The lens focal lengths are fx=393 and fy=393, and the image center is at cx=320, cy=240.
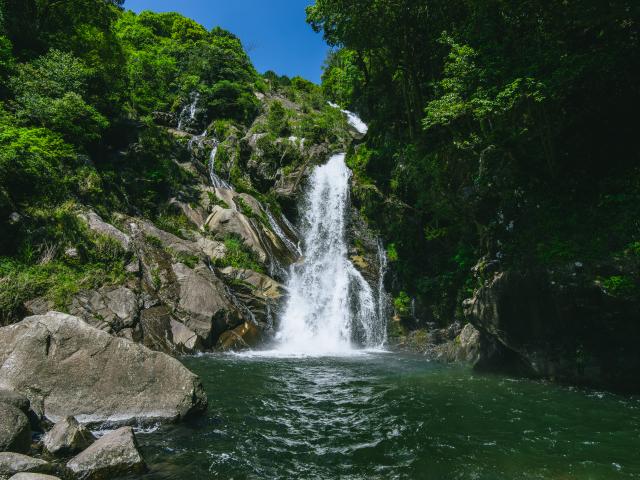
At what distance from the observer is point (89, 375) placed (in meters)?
7.20

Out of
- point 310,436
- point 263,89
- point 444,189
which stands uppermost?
point 263,89

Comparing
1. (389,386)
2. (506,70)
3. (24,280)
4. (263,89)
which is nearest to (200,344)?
(24,280)

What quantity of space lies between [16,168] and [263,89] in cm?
3611

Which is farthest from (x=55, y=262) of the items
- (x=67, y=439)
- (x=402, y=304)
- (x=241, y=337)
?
(x=402, y=304)

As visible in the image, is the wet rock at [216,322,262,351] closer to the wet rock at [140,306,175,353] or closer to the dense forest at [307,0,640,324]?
the wet rock at [140,306,175,353]

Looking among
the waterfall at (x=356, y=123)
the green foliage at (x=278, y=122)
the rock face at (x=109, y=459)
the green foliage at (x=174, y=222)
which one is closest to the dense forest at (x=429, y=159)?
the green foliage at (x=174, y=222)

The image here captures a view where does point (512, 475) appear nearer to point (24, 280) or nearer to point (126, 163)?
point (24, 280)

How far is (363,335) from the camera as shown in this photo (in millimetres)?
19641

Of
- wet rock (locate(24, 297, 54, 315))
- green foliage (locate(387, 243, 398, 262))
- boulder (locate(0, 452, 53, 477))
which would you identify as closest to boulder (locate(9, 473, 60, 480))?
boulder (locate(0, 452, 53, 477))

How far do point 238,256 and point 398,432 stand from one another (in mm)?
14843

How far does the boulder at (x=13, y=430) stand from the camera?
5336 millimetres

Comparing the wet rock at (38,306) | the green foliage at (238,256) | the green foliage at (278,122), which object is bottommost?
the wet rock at (38,306)

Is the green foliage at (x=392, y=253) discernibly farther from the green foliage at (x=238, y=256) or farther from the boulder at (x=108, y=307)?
the boulder at (x=108, y=307)

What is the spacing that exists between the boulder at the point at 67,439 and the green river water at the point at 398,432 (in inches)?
34.4
